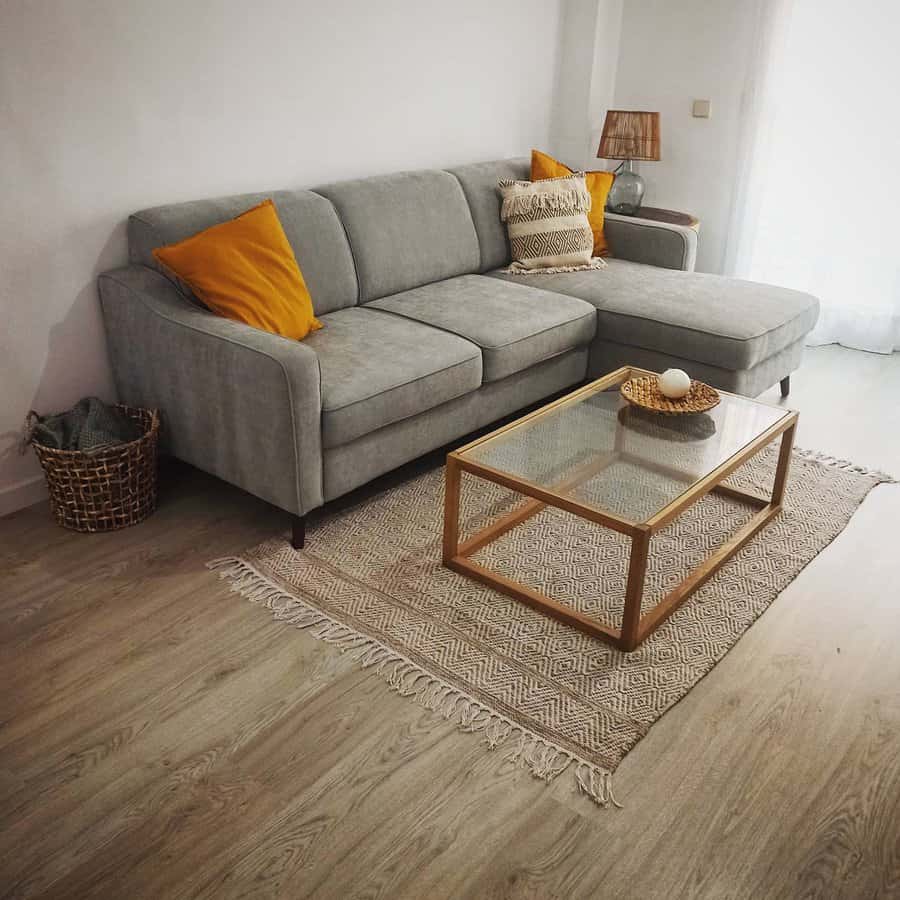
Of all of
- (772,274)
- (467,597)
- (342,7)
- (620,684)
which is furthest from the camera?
(772,274)

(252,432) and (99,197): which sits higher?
(99,197)

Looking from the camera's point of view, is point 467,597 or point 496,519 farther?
point 496,519

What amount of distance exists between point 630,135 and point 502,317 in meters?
1.64

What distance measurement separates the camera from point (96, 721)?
1.99 meters

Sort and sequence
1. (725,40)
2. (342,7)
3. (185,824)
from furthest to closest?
1. (725,40)
2. (342,7)
3. (185,824)

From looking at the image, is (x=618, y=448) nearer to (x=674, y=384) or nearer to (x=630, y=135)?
(x=674, y=384)

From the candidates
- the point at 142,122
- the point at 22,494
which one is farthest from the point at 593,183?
the point at 22,494

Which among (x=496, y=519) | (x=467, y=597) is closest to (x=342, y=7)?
(x=496, y=519)

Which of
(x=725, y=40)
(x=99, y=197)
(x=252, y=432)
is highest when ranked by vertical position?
(x=725, y=40)

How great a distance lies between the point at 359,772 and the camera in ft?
6.16

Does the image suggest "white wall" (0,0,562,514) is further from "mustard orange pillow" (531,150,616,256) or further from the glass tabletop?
the glass tabletop

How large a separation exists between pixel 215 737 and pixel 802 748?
48.9 inches

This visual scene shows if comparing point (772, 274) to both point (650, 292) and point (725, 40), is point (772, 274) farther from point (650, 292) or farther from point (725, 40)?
point (650, 292)

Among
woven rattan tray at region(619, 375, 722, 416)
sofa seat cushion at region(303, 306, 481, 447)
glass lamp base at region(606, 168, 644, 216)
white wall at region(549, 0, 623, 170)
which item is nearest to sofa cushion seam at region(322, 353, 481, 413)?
sofa seat cushion at region(303, 306, 481, 447)
